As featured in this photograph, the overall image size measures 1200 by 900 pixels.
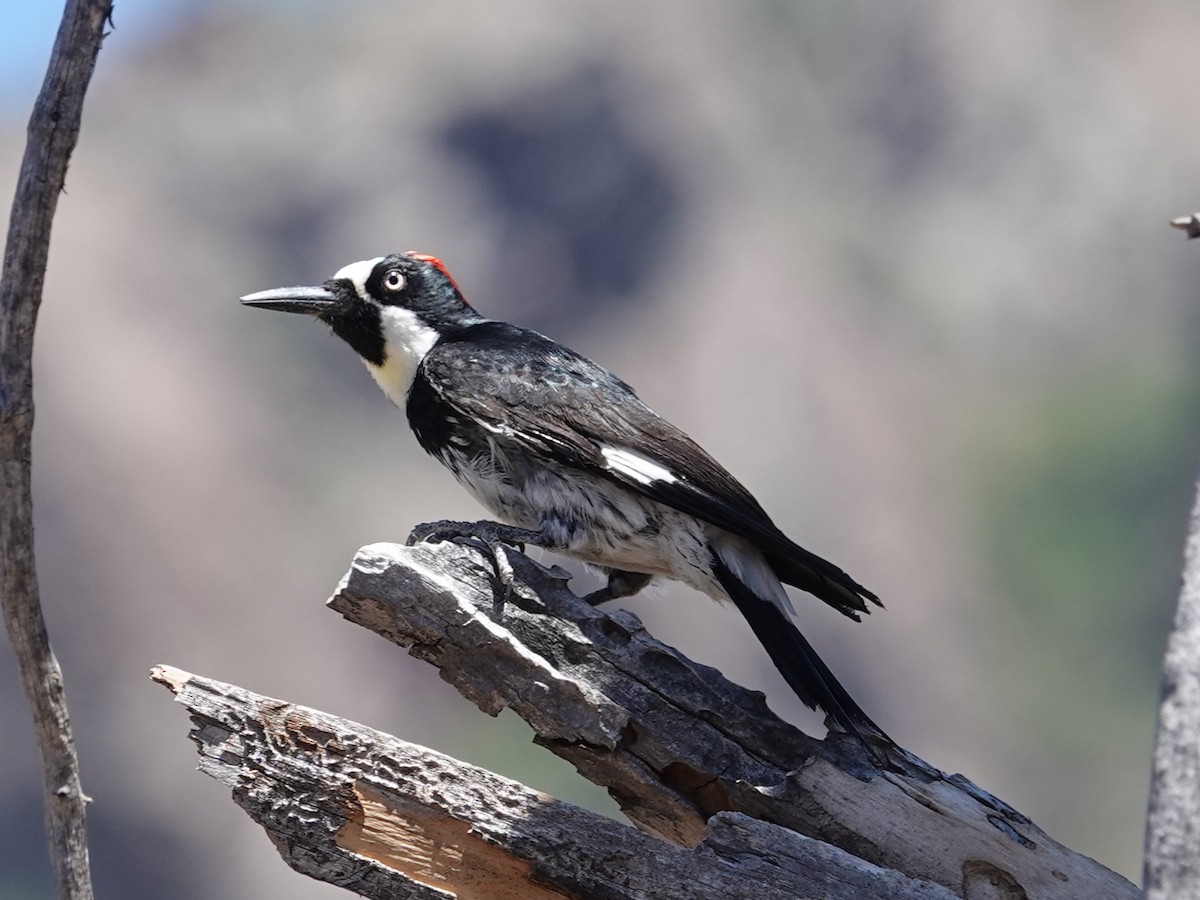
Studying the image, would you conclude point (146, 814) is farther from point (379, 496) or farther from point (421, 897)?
point (421, 897)

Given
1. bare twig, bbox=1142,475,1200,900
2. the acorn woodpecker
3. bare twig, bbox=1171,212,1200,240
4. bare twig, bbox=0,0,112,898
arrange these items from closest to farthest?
bare twig, bbox=1142,475,1200,900 → bare twig, bbox=1171,212,1200,240 → bare twig, bbox=0,0,112,898 → the acorn woodpecker

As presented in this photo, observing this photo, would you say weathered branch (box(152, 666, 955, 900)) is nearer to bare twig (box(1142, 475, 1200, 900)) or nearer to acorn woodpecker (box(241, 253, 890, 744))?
acorn woodpecker (box(241, 253, 890, 744))

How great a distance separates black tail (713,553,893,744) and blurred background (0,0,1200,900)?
546 inches

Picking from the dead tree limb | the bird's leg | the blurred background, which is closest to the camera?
the dead tree limb

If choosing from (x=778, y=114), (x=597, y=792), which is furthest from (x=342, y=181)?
(x=597, y=792)

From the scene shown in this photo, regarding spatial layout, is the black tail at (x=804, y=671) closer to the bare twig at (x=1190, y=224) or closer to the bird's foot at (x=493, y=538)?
the bird's foot at (x=493, y=538)

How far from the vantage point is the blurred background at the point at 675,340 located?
→ 2002 cm

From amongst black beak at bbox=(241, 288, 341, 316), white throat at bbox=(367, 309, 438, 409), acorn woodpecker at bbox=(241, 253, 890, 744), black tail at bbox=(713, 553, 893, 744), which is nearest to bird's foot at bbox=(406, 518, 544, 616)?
acorn woodpecker at bbox=(241, 253, 890, 744)

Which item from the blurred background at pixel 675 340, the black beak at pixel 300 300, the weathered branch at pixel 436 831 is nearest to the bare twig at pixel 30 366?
the weathered branch at pixel 436 831

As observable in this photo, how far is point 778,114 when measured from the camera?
92.3 feet

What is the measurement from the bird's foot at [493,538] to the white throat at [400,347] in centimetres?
78

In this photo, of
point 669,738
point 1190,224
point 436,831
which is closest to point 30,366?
point 436,831

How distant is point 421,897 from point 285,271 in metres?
21.5

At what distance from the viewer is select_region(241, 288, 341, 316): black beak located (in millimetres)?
4607
